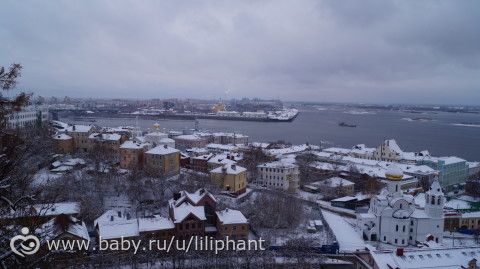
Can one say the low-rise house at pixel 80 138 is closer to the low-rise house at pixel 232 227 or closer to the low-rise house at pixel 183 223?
the low-rise house at pixel 183 223

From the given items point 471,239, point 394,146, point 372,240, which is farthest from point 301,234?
point 394,146

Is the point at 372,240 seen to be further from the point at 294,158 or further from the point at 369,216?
the point at 294,158

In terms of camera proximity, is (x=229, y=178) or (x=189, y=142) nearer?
(x=229, y=178)

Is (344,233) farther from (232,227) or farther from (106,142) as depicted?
(106,142)

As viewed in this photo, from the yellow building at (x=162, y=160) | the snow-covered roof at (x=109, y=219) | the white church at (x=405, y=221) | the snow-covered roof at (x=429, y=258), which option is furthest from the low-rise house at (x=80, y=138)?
the snow-covered roof at (x=429, y=258)

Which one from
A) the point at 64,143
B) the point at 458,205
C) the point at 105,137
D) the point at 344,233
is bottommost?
the point at 344,233

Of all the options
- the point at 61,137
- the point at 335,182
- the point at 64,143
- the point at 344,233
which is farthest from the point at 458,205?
the point at 61,137
